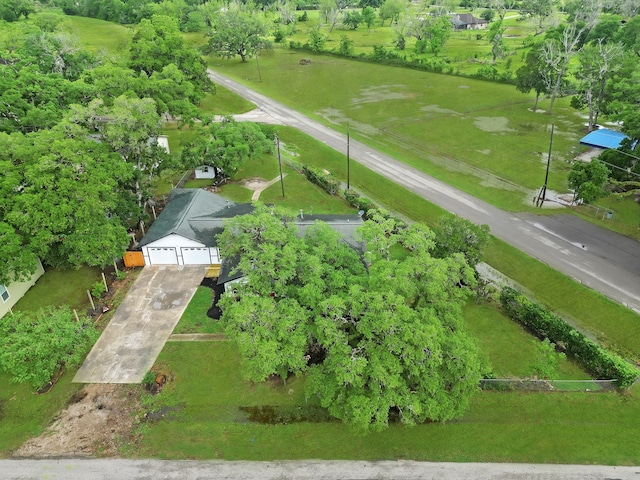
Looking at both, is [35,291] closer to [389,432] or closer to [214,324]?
[214,324]

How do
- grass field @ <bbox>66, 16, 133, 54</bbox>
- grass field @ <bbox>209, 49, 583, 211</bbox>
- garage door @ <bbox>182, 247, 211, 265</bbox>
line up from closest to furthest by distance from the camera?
garage door @ <bbox>182, 247, 211, 265</bbox> < grass field @ <bbox>209, 49, 583, 211</bbox> < grass field @ <bbox>66, 16, 133, 54</bbox>

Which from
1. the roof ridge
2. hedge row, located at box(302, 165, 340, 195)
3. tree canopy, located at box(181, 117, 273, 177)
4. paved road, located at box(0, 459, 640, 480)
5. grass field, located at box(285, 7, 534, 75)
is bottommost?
paved road, located at box(0, 459, 640, 480)

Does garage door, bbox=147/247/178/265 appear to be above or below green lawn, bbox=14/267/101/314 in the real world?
above

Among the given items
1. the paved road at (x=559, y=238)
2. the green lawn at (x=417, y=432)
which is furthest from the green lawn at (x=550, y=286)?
the green lawn at (x=417, y=432)

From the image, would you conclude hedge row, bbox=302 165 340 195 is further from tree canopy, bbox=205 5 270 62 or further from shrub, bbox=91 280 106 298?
tree canopy, bbox=205 5 270 62

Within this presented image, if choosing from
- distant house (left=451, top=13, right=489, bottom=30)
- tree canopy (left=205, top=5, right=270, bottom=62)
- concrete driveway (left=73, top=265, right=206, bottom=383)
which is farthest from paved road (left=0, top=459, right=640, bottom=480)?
distant house (left=451, top=13, right=489, bottom=30)

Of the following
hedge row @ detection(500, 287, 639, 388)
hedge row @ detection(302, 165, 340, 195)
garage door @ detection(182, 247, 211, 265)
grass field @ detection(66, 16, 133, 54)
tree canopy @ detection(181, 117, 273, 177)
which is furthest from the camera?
grass field @ detection(66, 16, 133, 54)

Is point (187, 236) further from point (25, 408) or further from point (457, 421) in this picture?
point (457, 421)
